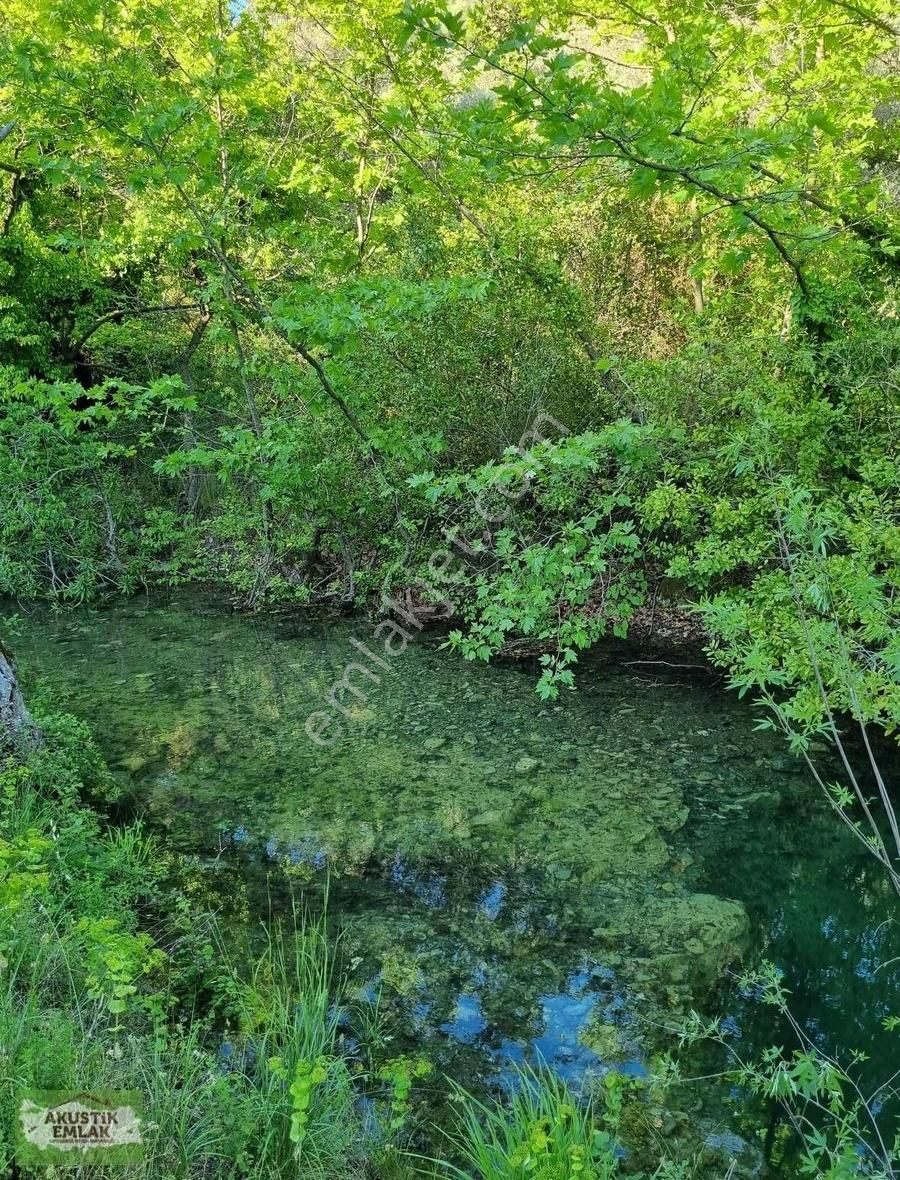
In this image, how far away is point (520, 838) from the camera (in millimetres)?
4520

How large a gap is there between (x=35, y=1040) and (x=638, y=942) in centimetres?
241

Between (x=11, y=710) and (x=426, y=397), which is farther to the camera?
Result: (x=426, y=397)

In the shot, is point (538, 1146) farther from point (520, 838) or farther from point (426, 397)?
point (426, 397)

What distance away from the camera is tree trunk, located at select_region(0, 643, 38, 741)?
421cm

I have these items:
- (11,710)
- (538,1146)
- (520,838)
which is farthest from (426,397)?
(538,1146)

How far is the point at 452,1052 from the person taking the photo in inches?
117

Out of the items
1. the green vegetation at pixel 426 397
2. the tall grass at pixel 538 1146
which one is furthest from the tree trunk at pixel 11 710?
the tall grass at pixel 538 1146

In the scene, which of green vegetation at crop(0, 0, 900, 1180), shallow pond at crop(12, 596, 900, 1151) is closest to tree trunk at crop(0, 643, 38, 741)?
green vegetation at crop(0, 0, 900, 1180)

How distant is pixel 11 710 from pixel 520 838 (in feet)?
9.17

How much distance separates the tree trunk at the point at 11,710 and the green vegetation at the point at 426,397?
6.6 inches

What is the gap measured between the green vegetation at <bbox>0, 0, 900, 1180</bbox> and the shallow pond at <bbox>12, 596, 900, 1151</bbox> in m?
0.37

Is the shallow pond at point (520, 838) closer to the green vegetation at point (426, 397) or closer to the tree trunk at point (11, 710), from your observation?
the green vegetation at point (426, 397)

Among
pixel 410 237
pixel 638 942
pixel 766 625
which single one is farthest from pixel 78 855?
pixel 410 237

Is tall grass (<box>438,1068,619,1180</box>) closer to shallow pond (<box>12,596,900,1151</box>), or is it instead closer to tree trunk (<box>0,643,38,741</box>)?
shallow pond (<box>12,596,900,1151</box>)
